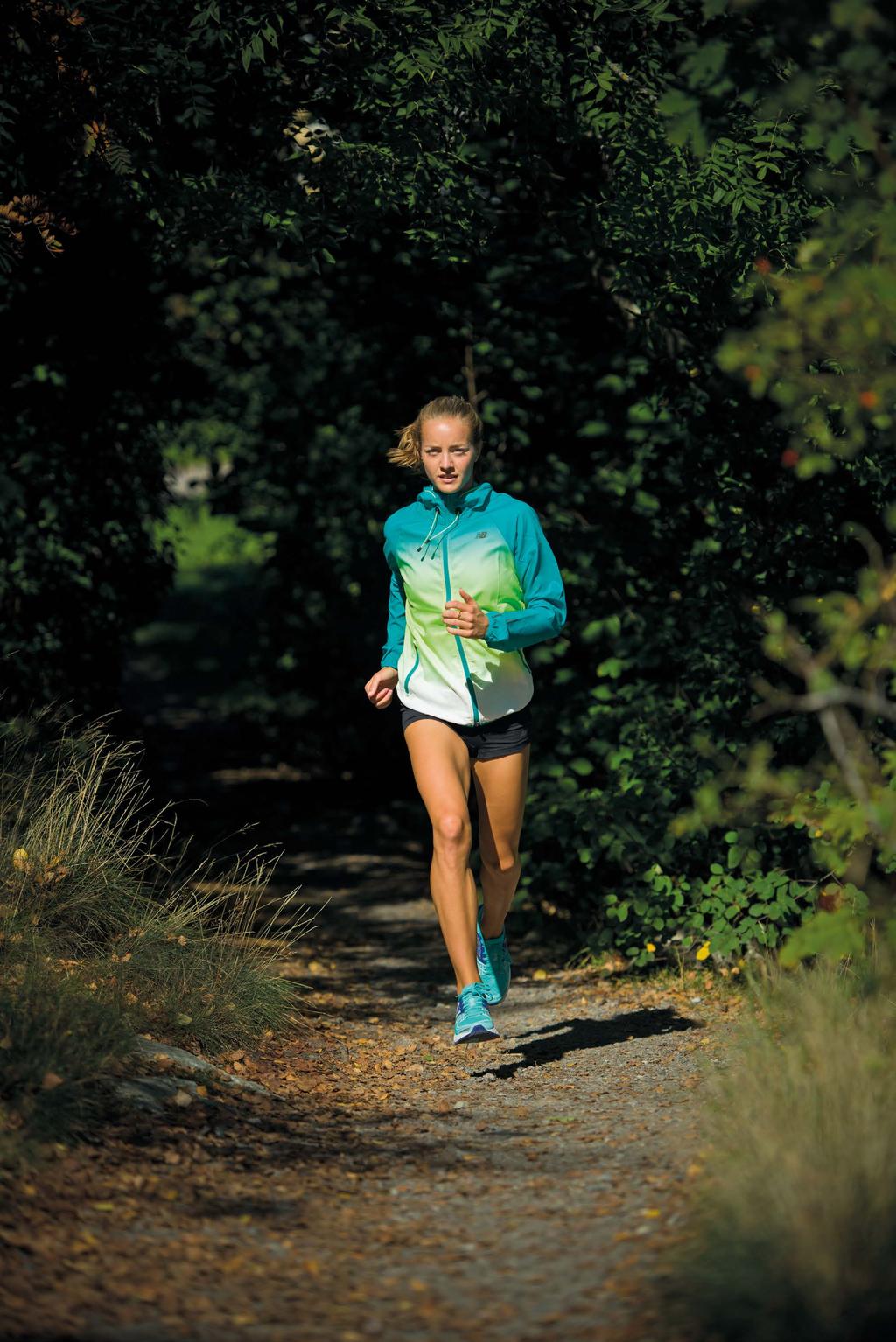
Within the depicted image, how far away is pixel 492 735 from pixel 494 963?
2.89 ft

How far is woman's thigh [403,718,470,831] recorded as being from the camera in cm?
508

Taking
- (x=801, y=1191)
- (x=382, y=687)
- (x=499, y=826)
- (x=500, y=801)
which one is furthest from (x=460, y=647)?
(x=801, y=1191)

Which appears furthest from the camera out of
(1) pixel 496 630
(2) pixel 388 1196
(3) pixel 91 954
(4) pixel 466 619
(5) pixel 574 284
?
(5) pixel 574 284

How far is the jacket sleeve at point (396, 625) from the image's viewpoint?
18.0 ft

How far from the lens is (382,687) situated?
532cm

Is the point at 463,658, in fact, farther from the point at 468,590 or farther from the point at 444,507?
the point at 444,507

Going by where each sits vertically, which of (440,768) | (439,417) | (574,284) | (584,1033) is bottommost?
(584,1033)

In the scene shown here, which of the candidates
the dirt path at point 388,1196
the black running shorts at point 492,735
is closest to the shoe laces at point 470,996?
the dirt path at point 388,1196

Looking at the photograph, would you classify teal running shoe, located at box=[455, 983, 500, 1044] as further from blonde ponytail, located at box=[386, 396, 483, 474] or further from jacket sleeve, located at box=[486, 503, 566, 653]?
blonde ponytail, located at box=[386, 396, 483, 474]

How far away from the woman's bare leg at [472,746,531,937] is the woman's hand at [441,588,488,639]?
2.08 ft

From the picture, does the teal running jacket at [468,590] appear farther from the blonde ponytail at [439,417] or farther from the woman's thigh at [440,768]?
the blonde ponytail at [439,417]

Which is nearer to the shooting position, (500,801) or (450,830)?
(450,830)

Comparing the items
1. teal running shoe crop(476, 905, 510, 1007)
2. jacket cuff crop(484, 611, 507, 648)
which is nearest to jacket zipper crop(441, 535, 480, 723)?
jacket cuff crop(484, 611, 507, 648)

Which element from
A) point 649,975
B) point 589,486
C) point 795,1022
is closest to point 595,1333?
point 795,1022
